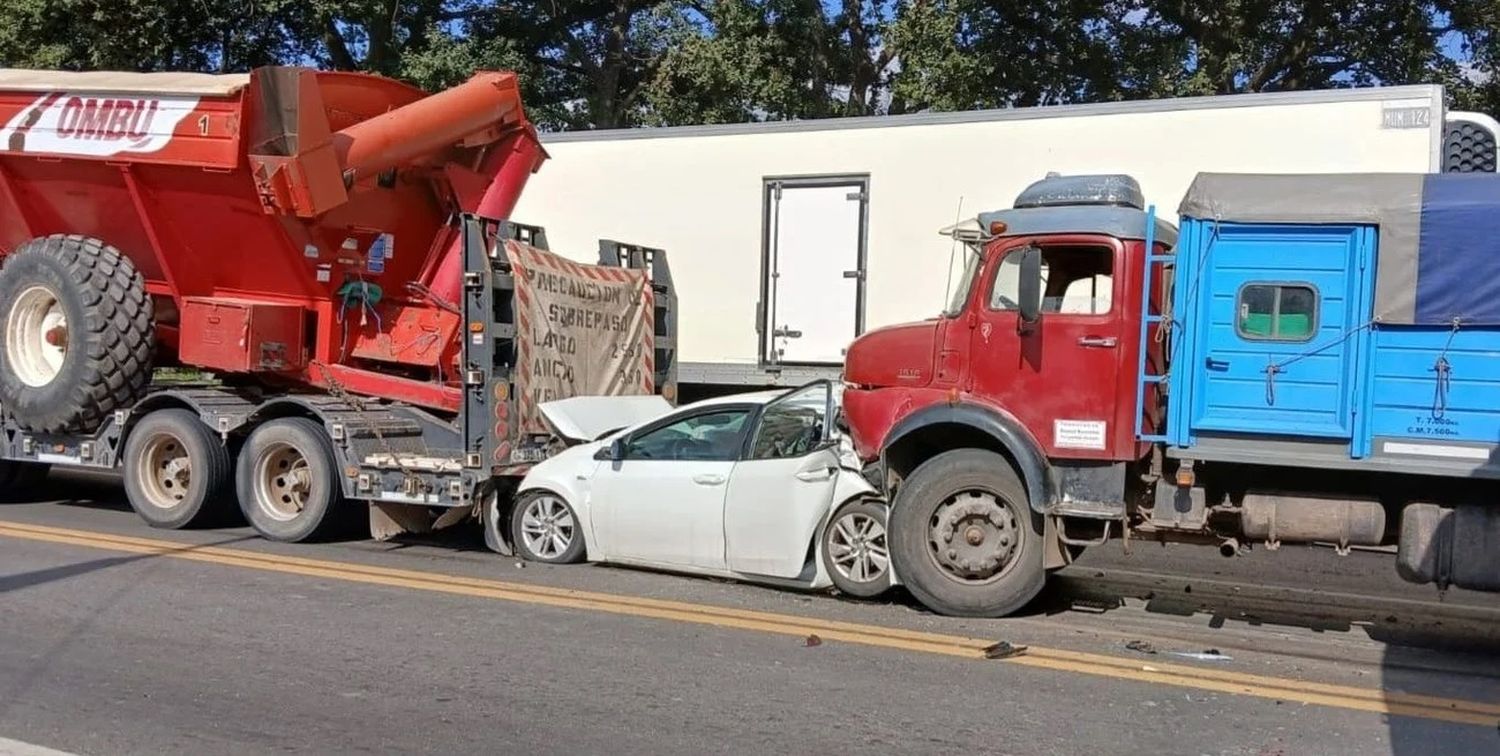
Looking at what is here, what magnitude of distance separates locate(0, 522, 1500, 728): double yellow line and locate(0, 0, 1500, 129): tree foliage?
13030 mm

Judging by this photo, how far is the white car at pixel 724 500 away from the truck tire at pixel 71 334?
372cm

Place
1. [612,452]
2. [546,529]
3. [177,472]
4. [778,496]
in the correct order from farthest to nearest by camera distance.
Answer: [177,472] → [546,529] → [612,452] → [778,496]

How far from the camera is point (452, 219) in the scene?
1171 cm

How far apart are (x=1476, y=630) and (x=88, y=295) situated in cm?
1038

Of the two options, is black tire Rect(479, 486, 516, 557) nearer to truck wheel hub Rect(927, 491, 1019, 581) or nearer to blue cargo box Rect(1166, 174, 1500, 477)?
truck wheel hub Rect(927, 491, 1019, 581)

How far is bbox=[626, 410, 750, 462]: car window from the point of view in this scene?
29.1 feet

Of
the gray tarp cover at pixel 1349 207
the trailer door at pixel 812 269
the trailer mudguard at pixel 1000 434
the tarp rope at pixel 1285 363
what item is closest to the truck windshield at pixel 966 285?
the trailer mudguard at pixel 1000 434

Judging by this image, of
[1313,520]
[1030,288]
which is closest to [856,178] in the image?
[1030,288]

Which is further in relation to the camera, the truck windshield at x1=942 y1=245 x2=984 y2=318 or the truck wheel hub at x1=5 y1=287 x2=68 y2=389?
the truck wheel hub at x1=5 y1=287 x2=68 y2=389

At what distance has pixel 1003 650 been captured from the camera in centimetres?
699

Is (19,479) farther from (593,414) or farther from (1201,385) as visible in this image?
(1201,385)

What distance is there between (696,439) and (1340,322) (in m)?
4.11

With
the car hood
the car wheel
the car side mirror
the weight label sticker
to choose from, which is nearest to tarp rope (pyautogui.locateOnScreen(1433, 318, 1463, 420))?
the weight label sticker

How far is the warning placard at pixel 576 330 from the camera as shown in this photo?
1027cm
